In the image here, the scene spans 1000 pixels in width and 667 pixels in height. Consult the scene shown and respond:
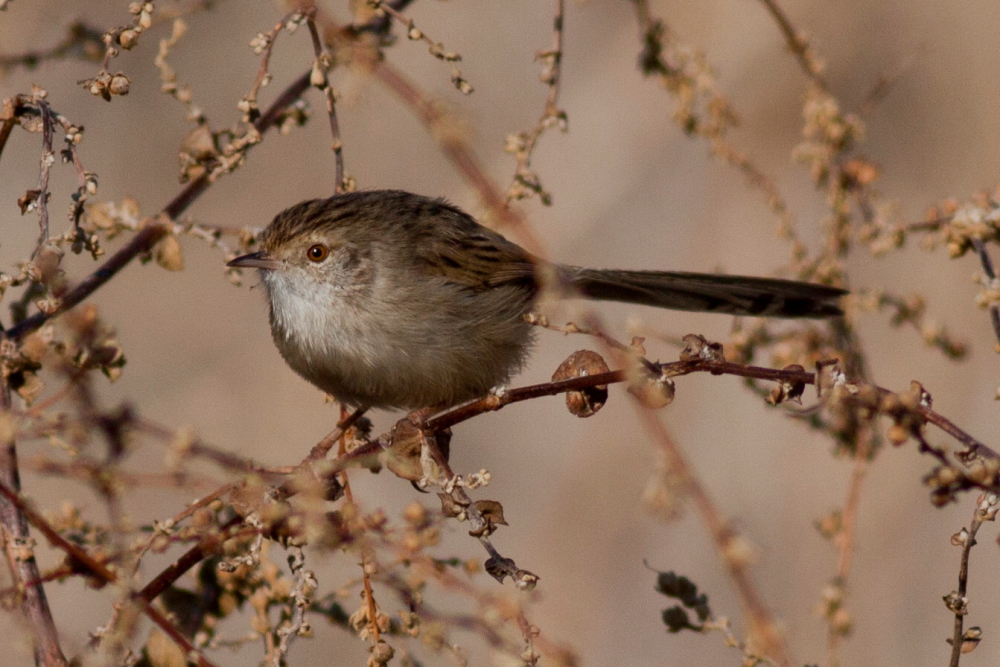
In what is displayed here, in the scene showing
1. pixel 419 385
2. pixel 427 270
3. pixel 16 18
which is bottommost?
pixel 419 385

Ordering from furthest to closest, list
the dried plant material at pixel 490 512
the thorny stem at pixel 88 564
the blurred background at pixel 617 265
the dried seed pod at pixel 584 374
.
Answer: the blurred background at pixel 617 265, the dried seed pod at pixel 584 374, the dried plant material at pixel 490 512, the thorny stem at pixel 88 564

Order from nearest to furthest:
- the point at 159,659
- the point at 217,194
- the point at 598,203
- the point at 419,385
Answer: the point at 159,659 → the point at 419,385 → the point at 598,203 → the point at 217,194

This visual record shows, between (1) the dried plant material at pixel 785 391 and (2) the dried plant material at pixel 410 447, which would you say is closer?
(1) the dried plant material at pixel 785 391

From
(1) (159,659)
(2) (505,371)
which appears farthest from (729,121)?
(1) (159,659)

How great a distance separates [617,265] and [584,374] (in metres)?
4.49

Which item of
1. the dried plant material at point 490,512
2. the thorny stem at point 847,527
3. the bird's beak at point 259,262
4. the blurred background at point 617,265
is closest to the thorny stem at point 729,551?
the dried plant material at point 490,512

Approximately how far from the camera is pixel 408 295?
427 cm

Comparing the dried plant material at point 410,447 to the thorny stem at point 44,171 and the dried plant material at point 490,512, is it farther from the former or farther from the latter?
the thorny stem at point 44,171

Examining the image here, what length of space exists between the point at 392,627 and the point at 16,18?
3668 millimetres

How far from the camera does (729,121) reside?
3.58m

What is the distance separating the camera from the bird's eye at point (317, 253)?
14.3ft

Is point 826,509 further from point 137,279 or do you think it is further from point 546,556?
point 137,279

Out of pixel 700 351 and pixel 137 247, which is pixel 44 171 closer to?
pixel 137 247

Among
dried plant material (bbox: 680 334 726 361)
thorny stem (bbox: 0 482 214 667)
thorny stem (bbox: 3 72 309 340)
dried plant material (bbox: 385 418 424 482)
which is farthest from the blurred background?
thorny stem (bbox: 0 482 214 667)
